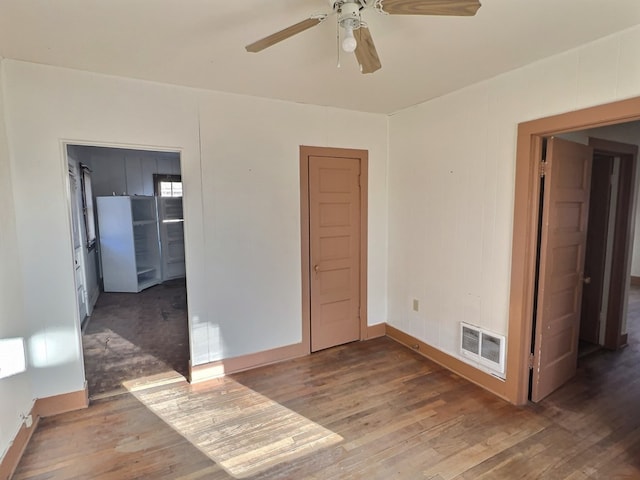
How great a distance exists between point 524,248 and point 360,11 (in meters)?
2.03

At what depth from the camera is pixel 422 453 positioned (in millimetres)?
2191

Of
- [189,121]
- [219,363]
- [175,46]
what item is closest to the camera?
[175,46]

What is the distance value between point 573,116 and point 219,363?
341 cm

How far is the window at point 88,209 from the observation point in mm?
5344

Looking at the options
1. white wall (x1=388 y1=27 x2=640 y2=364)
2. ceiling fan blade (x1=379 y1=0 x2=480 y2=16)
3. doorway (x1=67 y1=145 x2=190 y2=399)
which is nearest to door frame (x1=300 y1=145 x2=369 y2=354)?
white wall (x1=388 y1=27 x2=640 y2=364)

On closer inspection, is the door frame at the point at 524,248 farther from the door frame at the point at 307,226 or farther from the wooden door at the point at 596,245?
the door frame at the point at 307,226

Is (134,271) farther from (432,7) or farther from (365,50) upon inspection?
(432,7)

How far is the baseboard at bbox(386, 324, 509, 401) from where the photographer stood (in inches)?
111

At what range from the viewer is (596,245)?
12.0 ft

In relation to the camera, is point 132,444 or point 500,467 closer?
point 500,467

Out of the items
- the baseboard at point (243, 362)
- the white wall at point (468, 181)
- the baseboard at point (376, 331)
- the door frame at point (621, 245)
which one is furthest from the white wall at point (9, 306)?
the door frame at point (621, 245)

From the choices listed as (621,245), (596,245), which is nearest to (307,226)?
(596,245)

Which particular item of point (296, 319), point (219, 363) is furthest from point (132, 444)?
point (296, 319)

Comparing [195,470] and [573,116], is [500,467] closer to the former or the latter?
[195,470]
